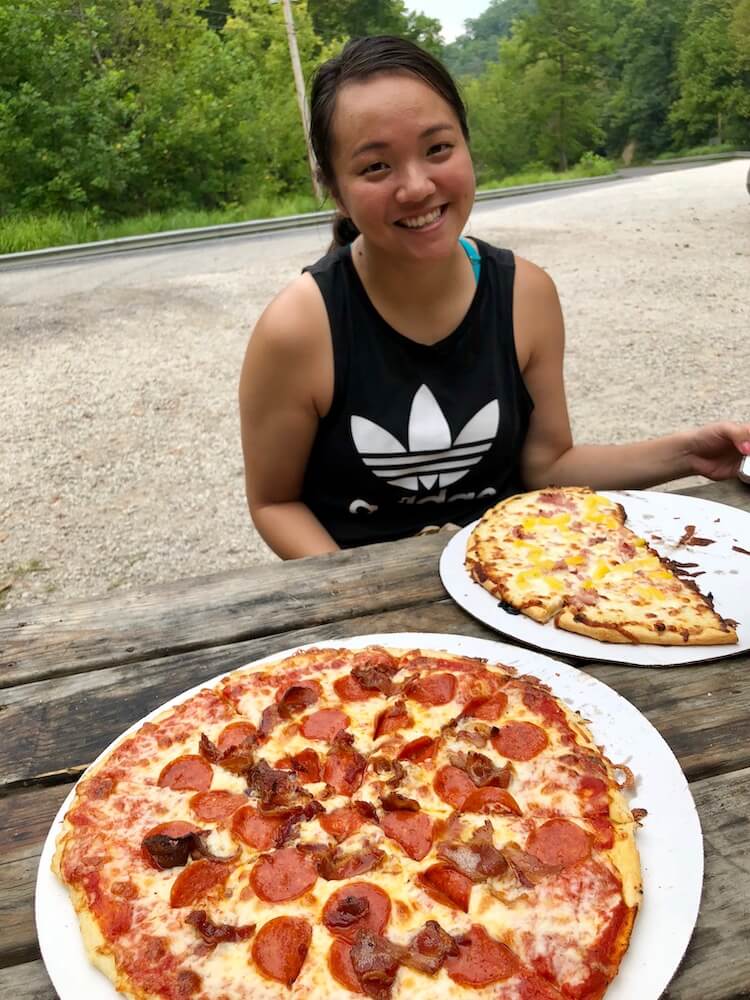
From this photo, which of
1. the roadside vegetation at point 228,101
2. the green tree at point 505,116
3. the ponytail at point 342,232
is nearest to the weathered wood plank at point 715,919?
the ponytail at point 342,232

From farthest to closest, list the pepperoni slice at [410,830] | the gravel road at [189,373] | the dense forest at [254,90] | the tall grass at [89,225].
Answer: the dense forest at [254,90] < the tall grass at [89,225] < the gravel road at [189,373] < the pepperoni slice at [410,830]

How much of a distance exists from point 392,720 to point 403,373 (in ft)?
4.22

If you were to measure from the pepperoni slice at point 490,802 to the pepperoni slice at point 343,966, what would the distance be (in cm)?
27

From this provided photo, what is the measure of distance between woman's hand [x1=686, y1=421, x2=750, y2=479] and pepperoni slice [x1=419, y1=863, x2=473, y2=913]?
61.0 inches

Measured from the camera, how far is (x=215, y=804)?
129cm

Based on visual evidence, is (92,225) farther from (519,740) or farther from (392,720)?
(519,740)

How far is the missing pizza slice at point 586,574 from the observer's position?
160cm

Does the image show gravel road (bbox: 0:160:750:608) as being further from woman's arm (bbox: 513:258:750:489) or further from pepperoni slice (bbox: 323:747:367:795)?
pepperoni slice (bbox: 323:747:367:795)

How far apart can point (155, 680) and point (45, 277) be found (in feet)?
42.0

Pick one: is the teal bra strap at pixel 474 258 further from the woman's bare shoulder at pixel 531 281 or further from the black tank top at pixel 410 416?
the woman's bare shoulder at pixel 531 281

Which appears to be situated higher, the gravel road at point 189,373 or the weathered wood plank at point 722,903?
the weathered wood plank at point 722,903

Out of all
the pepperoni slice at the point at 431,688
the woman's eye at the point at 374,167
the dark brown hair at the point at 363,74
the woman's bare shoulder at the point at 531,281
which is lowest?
the pepperoni slice at the point at 431,688

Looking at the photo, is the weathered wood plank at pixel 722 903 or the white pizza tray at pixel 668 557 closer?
the weathered wood plank at pixel 722 903

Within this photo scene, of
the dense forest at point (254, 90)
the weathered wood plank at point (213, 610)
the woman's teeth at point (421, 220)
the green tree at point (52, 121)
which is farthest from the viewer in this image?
the dense forest at point (254, 90)
